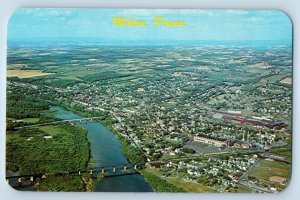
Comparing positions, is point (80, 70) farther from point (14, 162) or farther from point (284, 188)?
point (284, 188)

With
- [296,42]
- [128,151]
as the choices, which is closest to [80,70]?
[128,151]

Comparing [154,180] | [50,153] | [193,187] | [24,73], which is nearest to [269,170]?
[193,187]

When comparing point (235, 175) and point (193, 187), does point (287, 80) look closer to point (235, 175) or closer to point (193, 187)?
point (235, 175)

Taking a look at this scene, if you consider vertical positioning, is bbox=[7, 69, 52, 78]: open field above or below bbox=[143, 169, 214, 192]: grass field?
above

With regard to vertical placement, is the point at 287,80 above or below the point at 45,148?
above

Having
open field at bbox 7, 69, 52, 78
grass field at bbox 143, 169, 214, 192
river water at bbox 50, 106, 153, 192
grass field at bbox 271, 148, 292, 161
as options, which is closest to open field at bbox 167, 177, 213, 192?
grass field at bbox 143, 169, 214, 192

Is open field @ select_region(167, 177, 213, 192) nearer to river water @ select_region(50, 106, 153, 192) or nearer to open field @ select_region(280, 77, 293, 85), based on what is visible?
river water @ select_region(50, 106, 153, 192)

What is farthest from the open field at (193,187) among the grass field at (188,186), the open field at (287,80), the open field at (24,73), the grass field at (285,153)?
the open field at (24,73)
